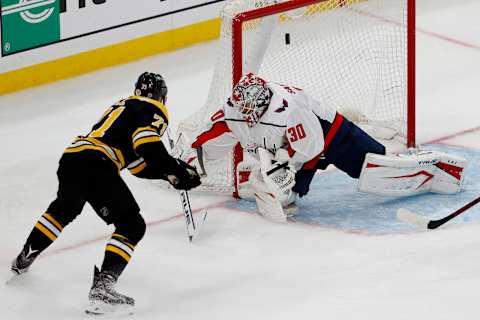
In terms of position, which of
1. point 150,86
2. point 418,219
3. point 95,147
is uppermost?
point 150,86

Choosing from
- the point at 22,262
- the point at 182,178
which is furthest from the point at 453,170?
the point at 22,262

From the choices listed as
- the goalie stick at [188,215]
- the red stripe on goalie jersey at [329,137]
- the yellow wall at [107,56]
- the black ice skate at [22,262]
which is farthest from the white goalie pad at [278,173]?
the yellow wall at [107,56]

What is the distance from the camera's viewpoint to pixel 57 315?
5.36m

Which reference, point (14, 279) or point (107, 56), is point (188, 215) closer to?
point (14, 279)

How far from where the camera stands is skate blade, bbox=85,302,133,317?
17.2 feet

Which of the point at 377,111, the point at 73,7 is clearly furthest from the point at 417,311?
the point at 73,7

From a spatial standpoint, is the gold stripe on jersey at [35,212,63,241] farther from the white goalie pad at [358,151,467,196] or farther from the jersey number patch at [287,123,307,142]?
the white goalie pad at [358,151,467,196]

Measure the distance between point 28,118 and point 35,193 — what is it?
1.11 m

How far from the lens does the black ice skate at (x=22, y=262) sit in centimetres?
558

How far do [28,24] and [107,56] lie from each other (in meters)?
0.68

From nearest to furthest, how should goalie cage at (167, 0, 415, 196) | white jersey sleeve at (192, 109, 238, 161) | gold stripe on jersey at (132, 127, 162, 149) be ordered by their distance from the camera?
gold stripe on jersey at (132, 127, 162, 149) → white jersey sleeve at (192, 109, 238, 161) → goalie cage at (167, 0, 415, 196)

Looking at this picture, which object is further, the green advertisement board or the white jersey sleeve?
the green advertisement board

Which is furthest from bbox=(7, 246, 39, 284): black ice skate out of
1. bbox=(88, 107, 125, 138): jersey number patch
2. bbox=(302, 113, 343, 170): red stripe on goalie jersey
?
bbox=(302, 113, 343, 170): red stripe on goalie jersey

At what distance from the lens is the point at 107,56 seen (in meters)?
8.35
